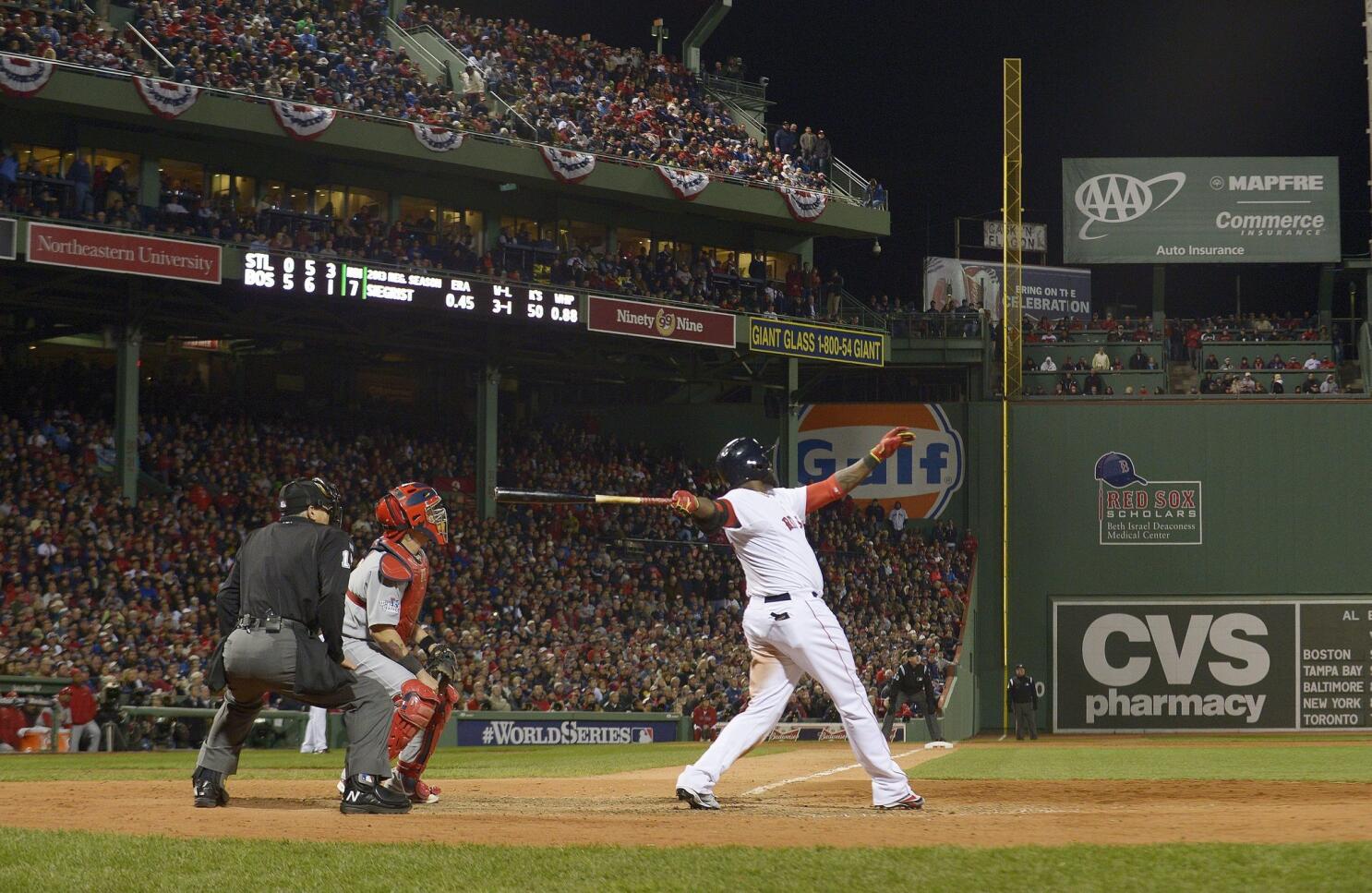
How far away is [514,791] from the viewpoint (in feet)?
39.1

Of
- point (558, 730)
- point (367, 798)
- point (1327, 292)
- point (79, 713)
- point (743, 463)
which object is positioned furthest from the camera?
point (1327, 292)

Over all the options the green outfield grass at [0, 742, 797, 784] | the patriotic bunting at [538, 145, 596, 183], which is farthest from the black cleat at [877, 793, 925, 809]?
the patriotic bunting at [538, 145, 596, 183]

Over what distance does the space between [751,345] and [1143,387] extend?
12.5 meters

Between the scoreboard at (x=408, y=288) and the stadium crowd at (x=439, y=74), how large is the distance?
4.11 meters

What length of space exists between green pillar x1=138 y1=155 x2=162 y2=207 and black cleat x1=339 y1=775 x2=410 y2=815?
2391 cm

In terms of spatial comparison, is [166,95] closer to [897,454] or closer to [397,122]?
[397,122]

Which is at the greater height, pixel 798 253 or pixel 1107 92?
pixel 1107 92

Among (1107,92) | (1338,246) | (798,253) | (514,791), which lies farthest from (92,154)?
(1107,92)

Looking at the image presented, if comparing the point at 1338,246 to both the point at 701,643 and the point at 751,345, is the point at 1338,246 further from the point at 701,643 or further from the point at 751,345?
the point at 701,643

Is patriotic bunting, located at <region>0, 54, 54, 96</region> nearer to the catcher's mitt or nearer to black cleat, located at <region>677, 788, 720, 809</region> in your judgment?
the catcher's mitt

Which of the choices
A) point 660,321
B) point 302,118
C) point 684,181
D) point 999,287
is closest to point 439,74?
point 302,118

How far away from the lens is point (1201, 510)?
129 feet

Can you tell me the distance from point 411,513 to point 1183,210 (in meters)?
38.9

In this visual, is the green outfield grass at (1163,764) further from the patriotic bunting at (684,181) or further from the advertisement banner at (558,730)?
the patriotic bunting at (684,181)
